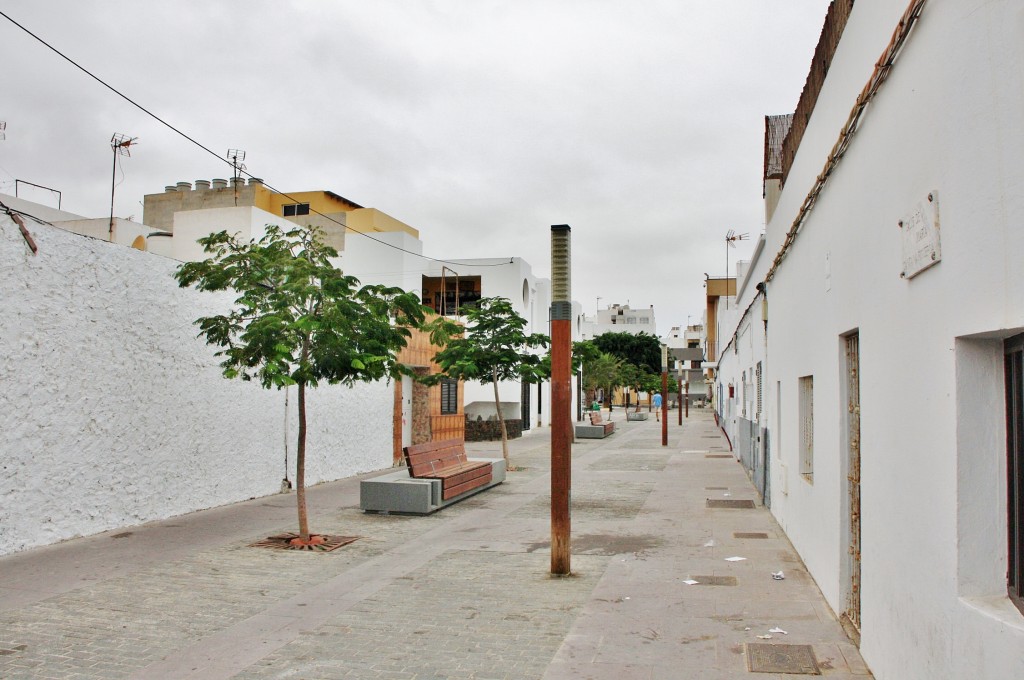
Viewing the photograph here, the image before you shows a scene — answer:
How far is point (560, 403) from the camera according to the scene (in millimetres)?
8219

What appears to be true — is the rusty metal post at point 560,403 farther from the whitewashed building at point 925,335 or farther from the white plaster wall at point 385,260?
the white plaster wall at point 385,260

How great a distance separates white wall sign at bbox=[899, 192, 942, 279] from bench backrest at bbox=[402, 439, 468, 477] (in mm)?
8672

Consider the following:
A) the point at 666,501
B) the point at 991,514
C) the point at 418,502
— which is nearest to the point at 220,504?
the point at 418,502

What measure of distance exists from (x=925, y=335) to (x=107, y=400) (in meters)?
9.51

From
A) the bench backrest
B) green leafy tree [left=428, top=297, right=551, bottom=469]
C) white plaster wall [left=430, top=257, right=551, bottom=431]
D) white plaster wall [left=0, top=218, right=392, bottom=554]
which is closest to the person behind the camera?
white plaster wall [left=0, top=218, right=392, bottom=554]

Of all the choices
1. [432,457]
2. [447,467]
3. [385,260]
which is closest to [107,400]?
[432,457]

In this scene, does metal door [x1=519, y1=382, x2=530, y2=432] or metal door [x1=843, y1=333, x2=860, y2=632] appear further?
metal door [x1=519, y1=382, x2=530, y2=432]

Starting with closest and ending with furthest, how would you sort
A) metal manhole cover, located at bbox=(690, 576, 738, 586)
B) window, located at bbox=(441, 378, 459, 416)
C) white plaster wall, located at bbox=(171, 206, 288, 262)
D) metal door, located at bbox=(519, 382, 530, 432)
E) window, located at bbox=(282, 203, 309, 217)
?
1. metal manhole cover, located at bbox=(690, 576, 738, 586)
2. white plaster wall, located at bbox=(171, 206, 288, 262)
3. window, located at bbox=(441, 378, 459, 416)
4. metal door, located at bbox=(519, 382, 530, 432)
5. window, located at bbox=(282, 203, 309, 217)

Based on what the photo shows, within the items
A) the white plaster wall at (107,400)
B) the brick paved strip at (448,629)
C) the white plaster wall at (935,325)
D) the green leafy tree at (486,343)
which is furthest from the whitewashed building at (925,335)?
the green leafy tree at (486,343)

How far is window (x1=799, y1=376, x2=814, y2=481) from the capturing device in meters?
8.82

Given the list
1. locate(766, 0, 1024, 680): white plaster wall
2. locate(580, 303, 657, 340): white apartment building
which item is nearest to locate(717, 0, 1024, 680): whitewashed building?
locate(766, 0, 1024, 680): white plaster wall

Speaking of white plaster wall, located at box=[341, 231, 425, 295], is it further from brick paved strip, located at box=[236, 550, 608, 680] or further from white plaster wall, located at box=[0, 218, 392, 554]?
brick paved strip, located at box=[236, 550, 608, 680]

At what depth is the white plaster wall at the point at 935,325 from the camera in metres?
3.11

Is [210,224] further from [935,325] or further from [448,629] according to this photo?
[935,325]
